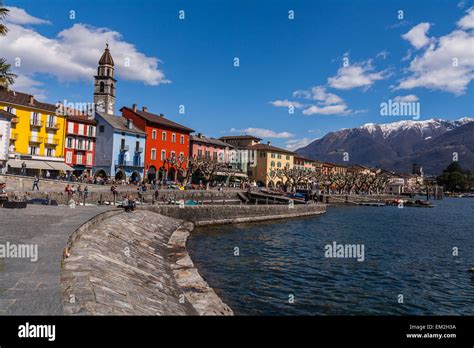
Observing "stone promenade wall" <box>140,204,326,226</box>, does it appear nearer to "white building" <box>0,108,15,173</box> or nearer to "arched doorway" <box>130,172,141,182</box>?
"white building" <box>0,108,15,173</box>

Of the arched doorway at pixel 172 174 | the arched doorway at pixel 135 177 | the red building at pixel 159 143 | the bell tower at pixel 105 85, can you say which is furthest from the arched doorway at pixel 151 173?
the bell tower at pixel 105 85

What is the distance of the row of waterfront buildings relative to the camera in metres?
49.4

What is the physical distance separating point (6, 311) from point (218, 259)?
52.4ft

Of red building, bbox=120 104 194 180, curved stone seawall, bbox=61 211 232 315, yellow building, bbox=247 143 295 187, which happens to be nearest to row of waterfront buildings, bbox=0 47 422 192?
red building, bbox=120 104 194 180

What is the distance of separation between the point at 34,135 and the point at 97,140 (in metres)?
11.3

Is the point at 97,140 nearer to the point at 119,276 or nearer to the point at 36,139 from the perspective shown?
the point at 36,139

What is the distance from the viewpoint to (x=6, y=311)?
Result: 6.75 meters

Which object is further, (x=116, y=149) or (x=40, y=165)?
(x=116, y=149)

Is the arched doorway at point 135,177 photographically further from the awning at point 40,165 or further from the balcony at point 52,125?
the balcony at point 52,125

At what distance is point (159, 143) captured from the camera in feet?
232

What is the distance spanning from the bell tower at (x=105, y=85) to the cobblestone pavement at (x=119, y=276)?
54.3 meters

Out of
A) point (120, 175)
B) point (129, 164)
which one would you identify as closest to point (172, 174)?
point (129, 164)

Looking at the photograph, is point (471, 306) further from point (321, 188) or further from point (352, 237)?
point (321, 188)
